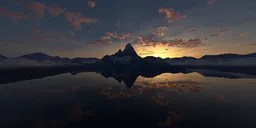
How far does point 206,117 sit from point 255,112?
11.3m

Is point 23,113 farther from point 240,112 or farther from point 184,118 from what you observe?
point 240,112

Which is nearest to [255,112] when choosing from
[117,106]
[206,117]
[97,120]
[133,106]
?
[206,117]

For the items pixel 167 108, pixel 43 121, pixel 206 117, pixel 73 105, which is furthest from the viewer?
pixel 73 105

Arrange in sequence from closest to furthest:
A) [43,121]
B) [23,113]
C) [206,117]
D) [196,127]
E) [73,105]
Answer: [196,127]
[43,121]
[206,117]
[23,113]
[73,105]

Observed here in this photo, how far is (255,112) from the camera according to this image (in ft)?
74.6

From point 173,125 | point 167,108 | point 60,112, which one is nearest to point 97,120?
point 60,112

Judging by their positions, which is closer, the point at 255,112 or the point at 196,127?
the point at 196,127

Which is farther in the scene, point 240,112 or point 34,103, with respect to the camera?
point 34,103

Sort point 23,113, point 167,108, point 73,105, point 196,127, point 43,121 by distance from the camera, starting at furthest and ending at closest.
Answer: point 73,105, point 167,108, point 23,113, point 43,121, point 196,127

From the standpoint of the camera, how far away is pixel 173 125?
17.9 m

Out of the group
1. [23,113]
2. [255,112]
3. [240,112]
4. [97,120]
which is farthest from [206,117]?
[23,113]

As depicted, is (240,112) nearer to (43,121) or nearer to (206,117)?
(206,117)

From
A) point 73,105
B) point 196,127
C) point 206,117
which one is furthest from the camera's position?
point 73,105

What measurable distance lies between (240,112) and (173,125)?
51.7 ft
